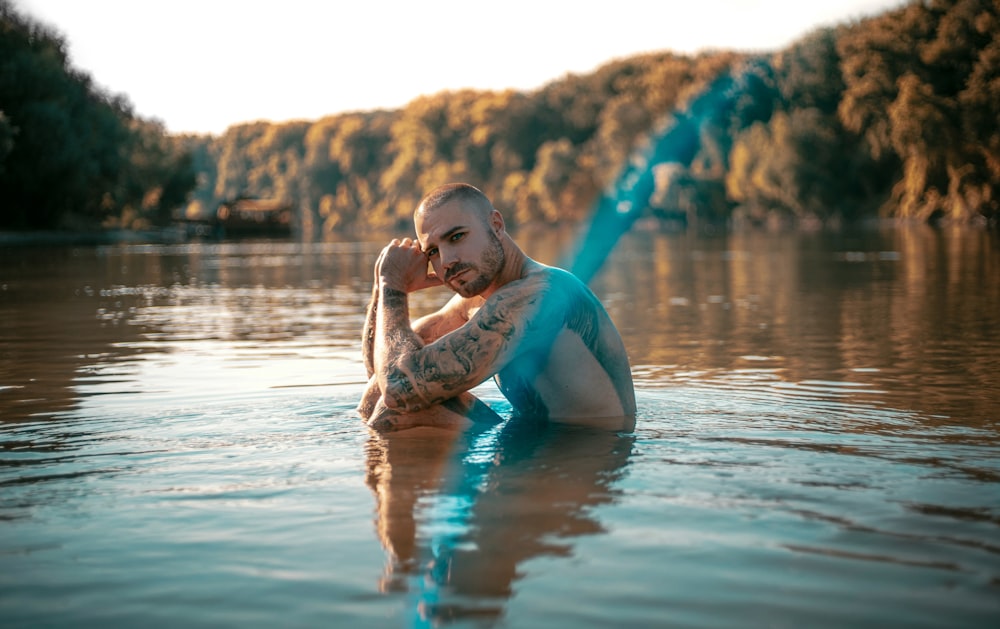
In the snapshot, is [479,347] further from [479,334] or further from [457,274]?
[457,274]

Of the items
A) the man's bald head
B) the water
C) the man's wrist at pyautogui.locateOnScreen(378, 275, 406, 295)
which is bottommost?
the water

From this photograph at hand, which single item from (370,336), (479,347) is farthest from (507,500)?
(370,336)

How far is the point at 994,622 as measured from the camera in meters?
3.95

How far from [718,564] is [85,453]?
14.2ft

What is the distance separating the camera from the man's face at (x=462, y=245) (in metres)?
6.69

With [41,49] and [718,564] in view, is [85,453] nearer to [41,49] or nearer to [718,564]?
[718,564]

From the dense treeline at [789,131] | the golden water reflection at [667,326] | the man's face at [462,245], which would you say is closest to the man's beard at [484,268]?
the man's face at [462,245]

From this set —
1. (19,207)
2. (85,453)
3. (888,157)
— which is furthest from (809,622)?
(888,157)

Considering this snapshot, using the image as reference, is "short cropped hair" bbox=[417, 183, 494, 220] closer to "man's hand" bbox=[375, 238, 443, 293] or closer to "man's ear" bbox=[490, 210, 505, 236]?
"man's ear" bbox=[490, 210, 505, 236]

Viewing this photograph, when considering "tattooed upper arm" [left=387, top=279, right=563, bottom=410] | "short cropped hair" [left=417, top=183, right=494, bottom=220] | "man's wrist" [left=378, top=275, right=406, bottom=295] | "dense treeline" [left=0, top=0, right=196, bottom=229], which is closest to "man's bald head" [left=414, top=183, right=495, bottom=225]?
"short cropped hair" [left=417, top=183, right=494, bottom=220]

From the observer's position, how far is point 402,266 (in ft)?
23.6

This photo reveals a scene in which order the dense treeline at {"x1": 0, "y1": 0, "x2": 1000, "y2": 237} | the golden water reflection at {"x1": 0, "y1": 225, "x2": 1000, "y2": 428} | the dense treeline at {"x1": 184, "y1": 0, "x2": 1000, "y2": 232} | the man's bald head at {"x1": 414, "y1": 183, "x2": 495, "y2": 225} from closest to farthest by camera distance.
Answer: the man's bald head at {"x1": 414, "y1": 183, "x2": 495, "y2": 225} < the golden water reflection at {"x1": 0, "y1": 225, "x2": 1000, "y2": 428} < the dense treeline at {"x1": 0, "y1": 0, "x2": 1000, "y2": 237} < the dense treeline at {"x1": 184, "y1": 0, "x2": 1000, "y2": 232}

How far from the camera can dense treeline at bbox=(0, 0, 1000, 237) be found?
252ft

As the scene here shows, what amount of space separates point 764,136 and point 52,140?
251ft
